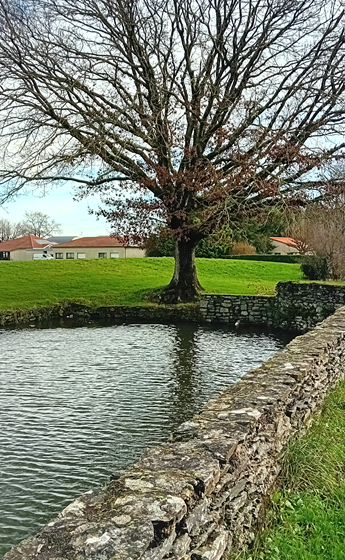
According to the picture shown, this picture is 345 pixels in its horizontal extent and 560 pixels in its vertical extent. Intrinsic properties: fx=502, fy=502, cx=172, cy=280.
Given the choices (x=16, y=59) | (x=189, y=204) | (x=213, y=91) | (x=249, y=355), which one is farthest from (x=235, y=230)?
(x=16, y=59)

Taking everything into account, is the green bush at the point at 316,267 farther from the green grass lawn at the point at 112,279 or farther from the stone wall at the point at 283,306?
the stone wall at the point at 283,306

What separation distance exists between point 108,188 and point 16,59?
18.4ft

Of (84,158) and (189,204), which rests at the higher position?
(84,158)

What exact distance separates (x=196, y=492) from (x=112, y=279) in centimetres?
2367

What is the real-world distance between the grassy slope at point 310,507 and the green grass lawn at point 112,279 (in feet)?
53.1

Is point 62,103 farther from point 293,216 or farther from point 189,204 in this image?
point 293,216

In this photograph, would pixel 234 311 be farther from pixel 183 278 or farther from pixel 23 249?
pixel 23 249

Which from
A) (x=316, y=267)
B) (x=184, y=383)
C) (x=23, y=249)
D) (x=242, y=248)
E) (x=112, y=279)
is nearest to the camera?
(x=184, y=383)

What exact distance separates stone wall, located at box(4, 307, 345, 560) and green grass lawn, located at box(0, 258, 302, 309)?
16.3 meters

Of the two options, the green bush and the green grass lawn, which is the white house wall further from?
the green bush

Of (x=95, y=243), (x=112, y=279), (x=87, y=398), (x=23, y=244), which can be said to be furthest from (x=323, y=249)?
(x=23, y=244)

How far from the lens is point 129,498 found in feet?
7.93

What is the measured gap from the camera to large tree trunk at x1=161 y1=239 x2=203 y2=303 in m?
20.5

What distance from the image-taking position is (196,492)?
2.57 metres
